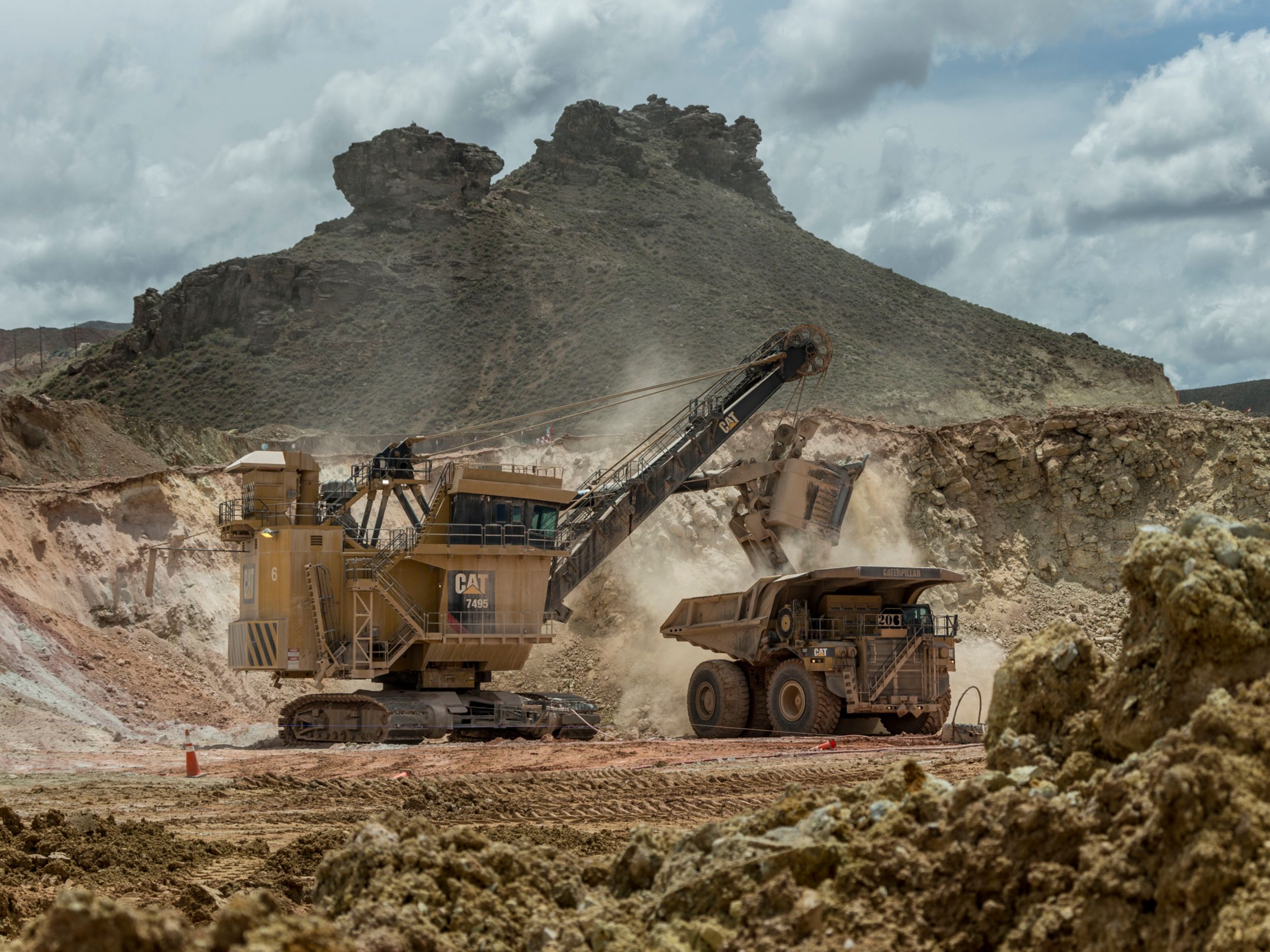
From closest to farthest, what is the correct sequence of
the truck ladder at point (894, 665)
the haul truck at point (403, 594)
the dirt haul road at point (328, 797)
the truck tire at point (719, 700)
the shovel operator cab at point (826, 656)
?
1. the dirt haul road at point (328, 797)
2. the truck ladder at point (894, 665)
3. the shovel operator cab at point (826, 656)
4. the haul truck at point (403, 594)
5. the truck tire at point (719, 700)

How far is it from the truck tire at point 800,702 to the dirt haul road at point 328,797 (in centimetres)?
70

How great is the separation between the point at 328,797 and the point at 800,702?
8.61 meters

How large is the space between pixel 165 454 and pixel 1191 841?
43.1m

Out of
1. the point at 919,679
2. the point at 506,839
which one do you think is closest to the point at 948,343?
the point at 919,679

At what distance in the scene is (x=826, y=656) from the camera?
20.1 meters

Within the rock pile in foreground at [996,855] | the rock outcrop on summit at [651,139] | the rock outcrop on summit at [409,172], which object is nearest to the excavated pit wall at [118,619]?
the rock pile in foreground at [996,855]

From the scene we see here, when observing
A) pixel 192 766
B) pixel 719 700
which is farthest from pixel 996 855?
pixel 719 700

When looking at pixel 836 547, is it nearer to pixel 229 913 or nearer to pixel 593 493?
pixel 593 493

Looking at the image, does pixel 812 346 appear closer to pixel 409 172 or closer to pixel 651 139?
pixel 409 172

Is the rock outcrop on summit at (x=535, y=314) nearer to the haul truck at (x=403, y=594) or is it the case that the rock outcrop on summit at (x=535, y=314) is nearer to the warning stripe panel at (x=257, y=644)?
the haul truck at (x=403, y=594)

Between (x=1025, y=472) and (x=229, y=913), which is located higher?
(x=1025, y=472)

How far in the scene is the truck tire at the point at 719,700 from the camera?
2194 cm

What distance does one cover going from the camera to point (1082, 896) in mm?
4340

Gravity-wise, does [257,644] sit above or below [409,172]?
below
